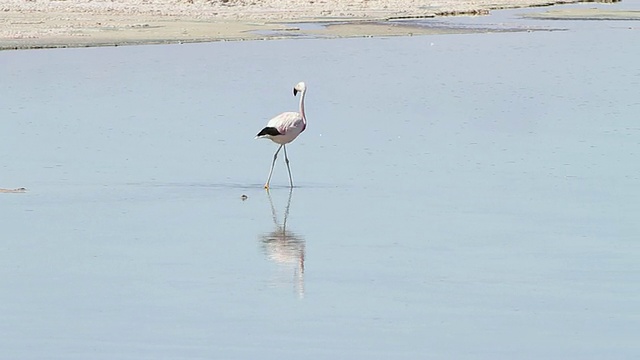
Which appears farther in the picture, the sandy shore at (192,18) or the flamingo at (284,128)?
the sandy shore at (192,18)

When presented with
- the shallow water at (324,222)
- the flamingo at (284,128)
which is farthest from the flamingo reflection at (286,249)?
the flamingo at (284,128)

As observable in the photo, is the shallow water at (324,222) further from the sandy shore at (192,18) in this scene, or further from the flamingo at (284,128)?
the sandy shore at (192,18)

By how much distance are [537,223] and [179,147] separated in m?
4.56

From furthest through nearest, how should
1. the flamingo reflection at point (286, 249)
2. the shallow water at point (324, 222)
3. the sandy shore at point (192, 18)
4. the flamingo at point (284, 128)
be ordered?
1. the sandy shore at point (192, 18)
2. the flamingo at point (284, 128)
3. the flamingo reflection at point (286, 249)
4. the shallow water at point (324, 222)

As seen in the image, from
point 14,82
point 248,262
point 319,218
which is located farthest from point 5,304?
point 14,82

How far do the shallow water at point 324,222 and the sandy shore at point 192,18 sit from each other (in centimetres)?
733

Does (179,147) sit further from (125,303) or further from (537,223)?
(125,303)

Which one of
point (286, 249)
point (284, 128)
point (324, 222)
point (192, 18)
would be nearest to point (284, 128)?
point (284, 128)

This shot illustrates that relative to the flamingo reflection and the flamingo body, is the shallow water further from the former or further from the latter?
the flamingo body

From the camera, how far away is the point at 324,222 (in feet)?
31.5

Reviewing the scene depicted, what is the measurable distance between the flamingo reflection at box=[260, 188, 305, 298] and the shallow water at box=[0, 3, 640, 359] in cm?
2

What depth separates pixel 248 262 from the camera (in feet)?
27.0

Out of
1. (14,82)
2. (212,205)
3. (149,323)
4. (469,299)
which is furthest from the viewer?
(14,82)

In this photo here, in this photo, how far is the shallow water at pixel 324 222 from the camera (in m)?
6.70
